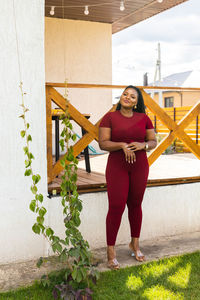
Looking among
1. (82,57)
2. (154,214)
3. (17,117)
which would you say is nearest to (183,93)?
(82,57)

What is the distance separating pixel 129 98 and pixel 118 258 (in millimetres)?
1514

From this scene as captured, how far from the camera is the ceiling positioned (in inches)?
266

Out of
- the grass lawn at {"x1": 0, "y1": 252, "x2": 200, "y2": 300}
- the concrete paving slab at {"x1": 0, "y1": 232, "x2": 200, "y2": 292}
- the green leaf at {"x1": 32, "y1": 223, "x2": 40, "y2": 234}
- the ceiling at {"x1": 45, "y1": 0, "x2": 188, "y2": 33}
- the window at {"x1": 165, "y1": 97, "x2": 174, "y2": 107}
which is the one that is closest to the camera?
the green leaf at {"x1": 32, "y1": 223, "x2": 40, "y2": 234}

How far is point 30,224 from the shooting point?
11.7 ft

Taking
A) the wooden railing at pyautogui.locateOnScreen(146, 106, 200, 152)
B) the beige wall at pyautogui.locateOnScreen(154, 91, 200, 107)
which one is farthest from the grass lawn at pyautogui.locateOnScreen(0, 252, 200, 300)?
the beige wall at pyautogui.locateOnScreen(154, 91, 200, 107)

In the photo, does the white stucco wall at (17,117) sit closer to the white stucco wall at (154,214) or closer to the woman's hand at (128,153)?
the white stucco wall at (154,214)

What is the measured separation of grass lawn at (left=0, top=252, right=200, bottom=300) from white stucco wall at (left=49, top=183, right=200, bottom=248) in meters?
0.66

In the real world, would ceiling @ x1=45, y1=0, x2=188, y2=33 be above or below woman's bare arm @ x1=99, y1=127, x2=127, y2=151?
above

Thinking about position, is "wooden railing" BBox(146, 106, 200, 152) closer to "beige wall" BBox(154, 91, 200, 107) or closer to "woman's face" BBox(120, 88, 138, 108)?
"woman's face" BBox(120, 88, 138, 108)

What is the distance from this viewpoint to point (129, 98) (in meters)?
3.38

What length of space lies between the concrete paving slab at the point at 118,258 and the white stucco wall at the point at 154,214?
0.31ft

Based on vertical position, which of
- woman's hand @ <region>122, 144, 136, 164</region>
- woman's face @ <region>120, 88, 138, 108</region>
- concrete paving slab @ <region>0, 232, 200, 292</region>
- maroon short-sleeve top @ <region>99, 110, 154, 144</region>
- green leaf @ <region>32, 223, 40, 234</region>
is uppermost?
woman's face @ <region>120, 88, 138, 108</region>

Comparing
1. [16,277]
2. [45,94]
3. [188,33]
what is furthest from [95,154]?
[188,33]

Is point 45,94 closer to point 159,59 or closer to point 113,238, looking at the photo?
point 113,238
